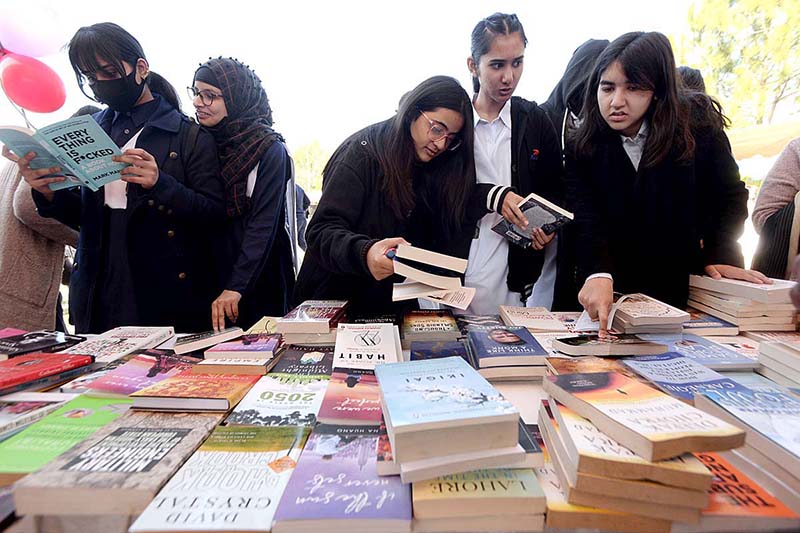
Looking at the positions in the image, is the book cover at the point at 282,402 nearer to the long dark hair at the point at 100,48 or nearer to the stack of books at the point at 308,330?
the stack of books at the point at 308,330

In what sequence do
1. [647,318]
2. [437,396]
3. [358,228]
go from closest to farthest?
1. [437,396]
2. [647,318]
3. [358,228]

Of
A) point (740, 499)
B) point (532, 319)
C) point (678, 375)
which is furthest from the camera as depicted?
point (532, 319)

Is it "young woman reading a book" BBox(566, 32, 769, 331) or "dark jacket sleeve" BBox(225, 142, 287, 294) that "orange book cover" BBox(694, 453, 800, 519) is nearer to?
"young woman reading a book" BBox(566, 32, 769, 331)

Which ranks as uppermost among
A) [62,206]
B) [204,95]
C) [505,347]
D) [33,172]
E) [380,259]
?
[204,95]

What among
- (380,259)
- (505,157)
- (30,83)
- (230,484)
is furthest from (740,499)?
(30,83)

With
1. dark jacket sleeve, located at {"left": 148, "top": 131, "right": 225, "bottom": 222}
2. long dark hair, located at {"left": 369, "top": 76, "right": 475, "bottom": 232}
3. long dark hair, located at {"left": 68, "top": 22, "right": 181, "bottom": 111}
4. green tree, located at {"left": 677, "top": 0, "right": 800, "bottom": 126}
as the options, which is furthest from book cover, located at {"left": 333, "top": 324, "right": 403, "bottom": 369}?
green tree, located at {"left": 677, "top": 0, "right": 800, "bottom": 126}

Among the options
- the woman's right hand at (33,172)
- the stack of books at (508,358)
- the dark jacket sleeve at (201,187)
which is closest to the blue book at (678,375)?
the stack of books at (508,358)

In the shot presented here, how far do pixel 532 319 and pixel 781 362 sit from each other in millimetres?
661

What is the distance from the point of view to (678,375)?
41.0 inches

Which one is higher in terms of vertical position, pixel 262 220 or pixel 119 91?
pixel 119 91

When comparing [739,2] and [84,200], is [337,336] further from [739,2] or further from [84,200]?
[739,2]

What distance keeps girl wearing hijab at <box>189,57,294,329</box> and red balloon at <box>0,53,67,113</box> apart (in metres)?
1.14

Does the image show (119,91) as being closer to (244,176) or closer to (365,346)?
(244,176)

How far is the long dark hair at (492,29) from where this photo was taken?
1784 millimetres
